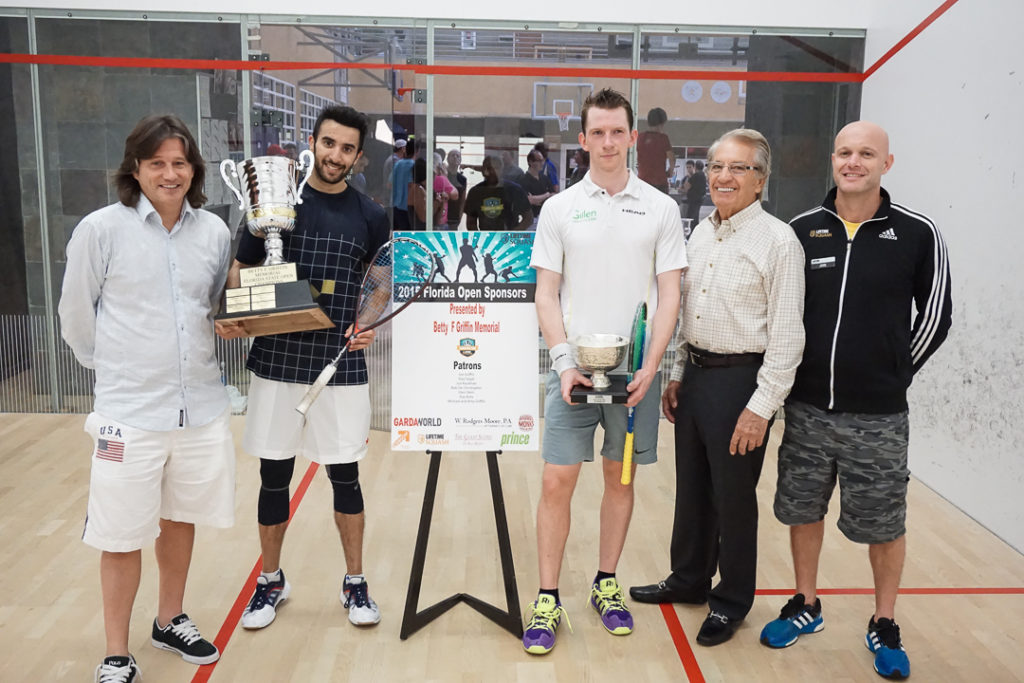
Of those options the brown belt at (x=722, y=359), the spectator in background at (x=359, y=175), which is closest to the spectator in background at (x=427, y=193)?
the spectator in background at (x=359, y=175)

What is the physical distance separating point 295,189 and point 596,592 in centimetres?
145

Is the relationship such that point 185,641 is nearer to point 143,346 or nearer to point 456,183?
point 143,346

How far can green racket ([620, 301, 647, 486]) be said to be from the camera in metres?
2.43

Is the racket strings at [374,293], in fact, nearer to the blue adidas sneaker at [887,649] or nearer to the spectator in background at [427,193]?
the blue adidas sneaker at [887,649]

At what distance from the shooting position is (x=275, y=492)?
2713 millimetres

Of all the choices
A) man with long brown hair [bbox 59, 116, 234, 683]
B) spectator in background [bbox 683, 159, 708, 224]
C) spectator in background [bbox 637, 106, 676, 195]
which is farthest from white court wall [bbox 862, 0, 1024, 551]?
man with long brown hair [bbox 59, 116, 234, 683]

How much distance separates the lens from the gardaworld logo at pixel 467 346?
2.65 m

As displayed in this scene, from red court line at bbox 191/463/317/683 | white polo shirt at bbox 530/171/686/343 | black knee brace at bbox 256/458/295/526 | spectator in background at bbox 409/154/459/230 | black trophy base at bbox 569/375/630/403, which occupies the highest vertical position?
spectator in background at bbox 409/154/459/230

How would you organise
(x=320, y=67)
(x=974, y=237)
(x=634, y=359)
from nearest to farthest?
(x=634, y=359), (x=974, y=237), (x=320, y=67)

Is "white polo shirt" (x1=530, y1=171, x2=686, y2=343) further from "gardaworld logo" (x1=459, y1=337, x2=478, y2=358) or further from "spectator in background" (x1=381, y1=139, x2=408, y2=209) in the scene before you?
"spectator in background" (x1=381, y1=139, x2=408, y2=209)

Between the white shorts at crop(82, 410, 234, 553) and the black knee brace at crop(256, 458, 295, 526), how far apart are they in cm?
24

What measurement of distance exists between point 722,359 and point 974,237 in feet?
5.72

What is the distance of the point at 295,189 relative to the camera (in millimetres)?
2469

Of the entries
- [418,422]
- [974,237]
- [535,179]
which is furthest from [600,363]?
[535,179]
